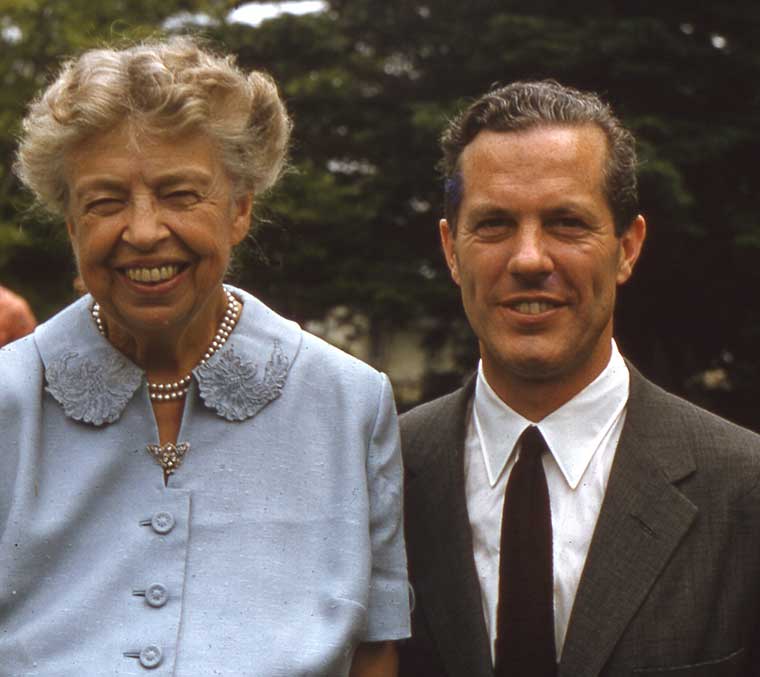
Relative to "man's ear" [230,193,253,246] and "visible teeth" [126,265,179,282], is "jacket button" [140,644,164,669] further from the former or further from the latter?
"man's ear" [230,193,253,246]

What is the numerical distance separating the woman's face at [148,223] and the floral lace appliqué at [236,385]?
0.47 feet

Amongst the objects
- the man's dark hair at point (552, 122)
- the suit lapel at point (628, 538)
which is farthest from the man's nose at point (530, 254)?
the suit lapel at point (628, 538)

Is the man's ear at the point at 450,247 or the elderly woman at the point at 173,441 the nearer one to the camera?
the elderly woman at the point at 173,441

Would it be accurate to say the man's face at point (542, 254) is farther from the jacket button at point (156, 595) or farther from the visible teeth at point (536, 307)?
the jacket button at point (156, 595)

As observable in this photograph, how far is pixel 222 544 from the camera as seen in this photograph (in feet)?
8.72

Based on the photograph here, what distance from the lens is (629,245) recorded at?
10.8 feet

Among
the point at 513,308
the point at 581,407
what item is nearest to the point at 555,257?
the point at 513,308

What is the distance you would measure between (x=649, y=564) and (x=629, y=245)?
83 cm

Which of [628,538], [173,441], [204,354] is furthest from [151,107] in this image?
[628,538]

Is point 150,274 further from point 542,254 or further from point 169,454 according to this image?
point 542,254

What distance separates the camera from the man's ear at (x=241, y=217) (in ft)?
9.11

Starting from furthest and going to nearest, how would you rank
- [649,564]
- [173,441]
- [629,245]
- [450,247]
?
[450,247] → [629,245] → [649,564] → [173,441]

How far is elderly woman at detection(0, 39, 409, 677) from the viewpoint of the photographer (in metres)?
2.58

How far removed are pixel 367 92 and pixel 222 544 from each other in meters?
15.5
